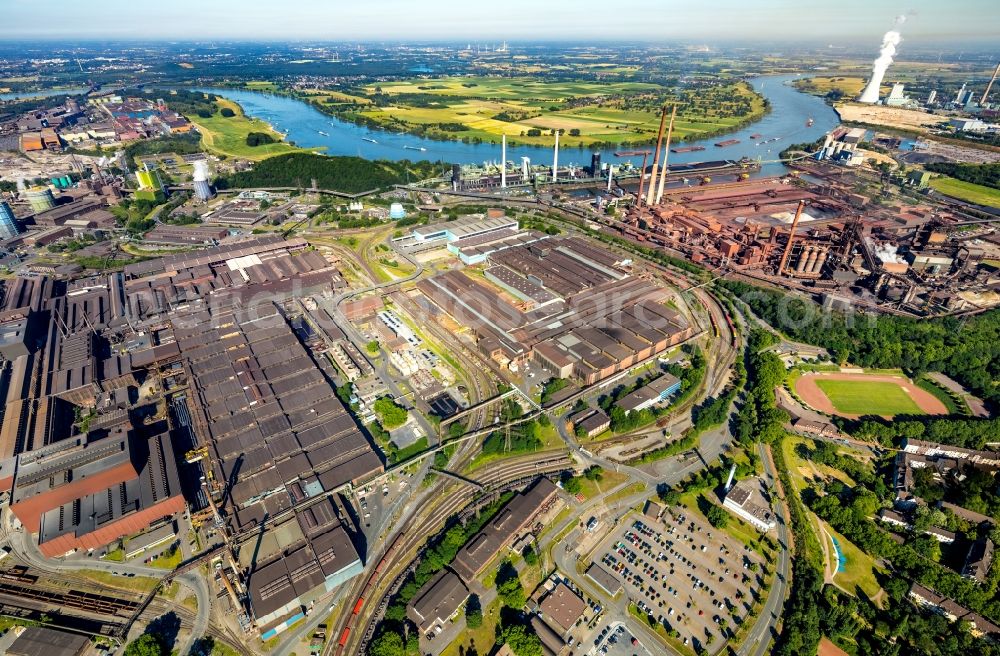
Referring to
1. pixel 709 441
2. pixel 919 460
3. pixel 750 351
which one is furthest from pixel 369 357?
pixel 919 460

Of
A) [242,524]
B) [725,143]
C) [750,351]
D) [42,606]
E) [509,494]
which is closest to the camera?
[42,606]

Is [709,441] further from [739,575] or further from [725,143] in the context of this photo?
[725,143]

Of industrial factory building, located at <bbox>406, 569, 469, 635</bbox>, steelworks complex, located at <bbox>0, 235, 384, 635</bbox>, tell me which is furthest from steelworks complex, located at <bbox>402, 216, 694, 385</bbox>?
industrial factory building, located at <bbox>406, 569, 469, 635</bbox>

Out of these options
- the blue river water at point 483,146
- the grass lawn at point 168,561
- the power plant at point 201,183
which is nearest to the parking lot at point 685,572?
the grass lawn at point 168,561

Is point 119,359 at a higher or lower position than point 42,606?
higher

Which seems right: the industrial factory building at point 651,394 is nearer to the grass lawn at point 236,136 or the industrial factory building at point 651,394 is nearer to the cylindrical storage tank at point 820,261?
the cylindrical storage tank at point 820,261

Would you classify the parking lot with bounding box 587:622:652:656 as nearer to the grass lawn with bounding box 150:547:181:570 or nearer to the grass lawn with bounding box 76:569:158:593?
the grass lawn with bounding box 150:547:181:570
